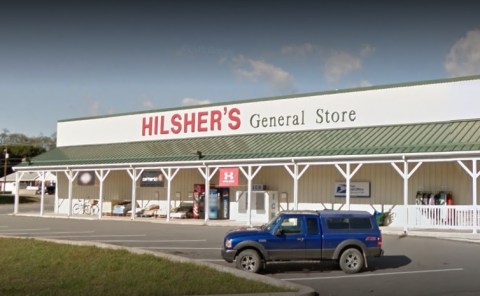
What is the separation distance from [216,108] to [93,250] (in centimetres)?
2313

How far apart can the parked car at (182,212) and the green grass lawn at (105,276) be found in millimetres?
19796

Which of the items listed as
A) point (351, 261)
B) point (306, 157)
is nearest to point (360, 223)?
point (351, 261)

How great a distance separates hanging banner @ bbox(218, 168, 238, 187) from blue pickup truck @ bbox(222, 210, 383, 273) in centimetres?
1605

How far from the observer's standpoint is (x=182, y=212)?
113 ft

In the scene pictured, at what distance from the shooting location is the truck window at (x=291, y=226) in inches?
539

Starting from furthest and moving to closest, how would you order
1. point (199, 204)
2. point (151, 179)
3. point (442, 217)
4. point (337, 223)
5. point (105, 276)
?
point (151, 179), point (199, 204), point (442, 217), point (337, 223), point (105, 276)

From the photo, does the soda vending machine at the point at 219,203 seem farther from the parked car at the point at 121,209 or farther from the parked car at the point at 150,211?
the parked car at the point at 121,209

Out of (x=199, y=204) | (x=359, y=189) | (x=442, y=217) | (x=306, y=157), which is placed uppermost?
(x=306, y=157)

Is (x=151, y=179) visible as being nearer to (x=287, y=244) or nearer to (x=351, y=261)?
(x=287, y=244)

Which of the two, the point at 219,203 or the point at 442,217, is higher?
the point at 219,203

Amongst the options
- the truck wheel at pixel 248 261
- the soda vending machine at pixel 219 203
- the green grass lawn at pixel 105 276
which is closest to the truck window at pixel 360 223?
the truck wheel at pixel 248 261

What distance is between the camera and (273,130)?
33.9m

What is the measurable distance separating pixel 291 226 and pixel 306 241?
499mm

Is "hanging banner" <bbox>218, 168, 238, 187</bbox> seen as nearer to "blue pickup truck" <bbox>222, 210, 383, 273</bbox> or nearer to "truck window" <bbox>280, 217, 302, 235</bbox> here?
"blue pickup truck" <bbox>222, 210, 383, 273</bbox>
